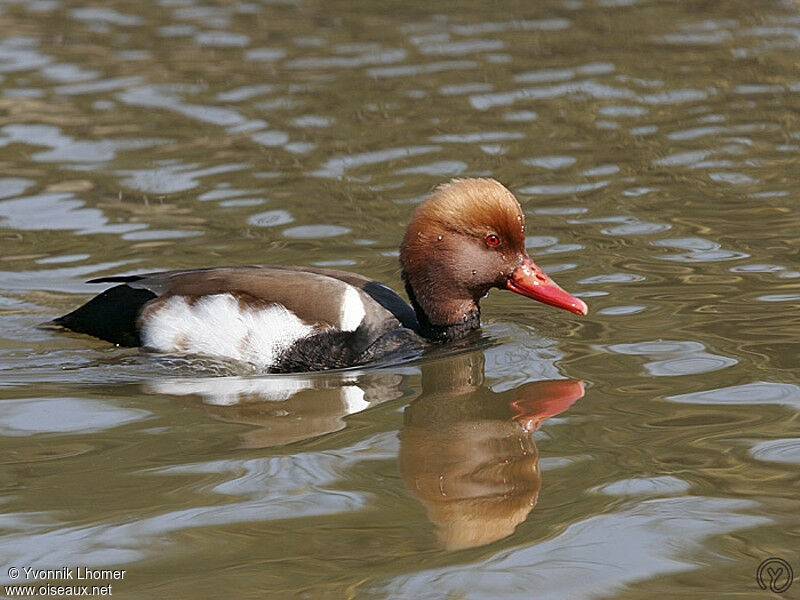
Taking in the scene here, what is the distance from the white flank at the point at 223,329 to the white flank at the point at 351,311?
0.16 m

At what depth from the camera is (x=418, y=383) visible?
19.0 ft

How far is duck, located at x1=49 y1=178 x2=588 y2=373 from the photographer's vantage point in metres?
6.09

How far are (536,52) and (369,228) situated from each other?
13.8ft

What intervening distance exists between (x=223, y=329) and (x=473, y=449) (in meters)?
1.79

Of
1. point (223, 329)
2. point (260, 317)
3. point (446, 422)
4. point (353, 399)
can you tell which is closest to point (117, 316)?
point (223, 329)

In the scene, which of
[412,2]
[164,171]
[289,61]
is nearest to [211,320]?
[164,171]

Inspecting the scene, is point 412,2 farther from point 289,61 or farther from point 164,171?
point 164,171

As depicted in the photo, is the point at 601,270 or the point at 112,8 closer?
the point at 601,270

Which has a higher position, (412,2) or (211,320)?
(412,2)

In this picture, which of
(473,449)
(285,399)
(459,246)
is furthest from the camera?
(459,246)

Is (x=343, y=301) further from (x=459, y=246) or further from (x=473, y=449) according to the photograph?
(x=473, y=449)

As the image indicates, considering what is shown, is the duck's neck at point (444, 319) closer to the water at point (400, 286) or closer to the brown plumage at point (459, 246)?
the brown plumage at point (459, 246)

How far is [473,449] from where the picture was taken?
484cm

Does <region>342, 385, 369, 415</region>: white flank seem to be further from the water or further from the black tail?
the black tail
